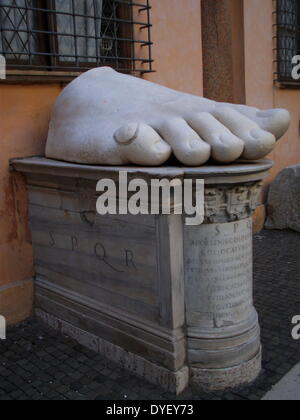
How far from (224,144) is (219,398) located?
1.44m

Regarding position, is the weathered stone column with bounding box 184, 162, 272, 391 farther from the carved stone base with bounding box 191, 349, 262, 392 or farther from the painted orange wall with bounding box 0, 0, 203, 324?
the painted orange wall with bounding box 0, 0, 203, 324

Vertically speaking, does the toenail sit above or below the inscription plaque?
above

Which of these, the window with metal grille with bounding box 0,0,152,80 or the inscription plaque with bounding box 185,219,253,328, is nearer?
the inscription plaque with bounding box 185,219,253,328

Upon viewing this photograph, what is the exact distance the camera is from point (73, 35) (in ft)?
12.8

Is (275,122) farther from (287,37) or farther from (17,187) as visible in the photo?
(287,37)

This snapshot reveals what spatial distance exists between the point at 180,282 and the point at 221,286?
0.24m

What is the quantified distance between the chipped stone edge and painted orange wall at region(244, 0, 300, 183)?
12.7ft

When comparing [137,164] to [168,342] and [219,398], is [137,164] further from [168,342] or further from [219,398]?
[219,398]

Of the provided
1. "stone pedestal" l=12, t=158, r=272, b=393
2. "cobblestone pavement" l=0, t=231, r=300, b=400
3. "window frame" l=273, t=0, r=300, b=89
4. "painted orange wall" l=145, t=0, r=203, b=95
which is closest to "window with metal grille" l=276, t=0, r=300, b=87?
"window frame" l=273, t=0, r=300, b=89

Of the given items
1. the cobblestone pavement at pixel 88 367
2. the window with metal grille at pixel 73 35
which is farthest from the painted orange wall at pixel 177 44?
the cobblestone pavement at pixel 88 367

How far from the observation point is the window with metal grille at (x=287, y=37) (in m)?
6.48

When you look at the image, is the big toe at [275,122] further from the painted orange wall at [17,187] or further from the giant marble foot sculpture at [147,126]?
the painted orange wall at [17,187]

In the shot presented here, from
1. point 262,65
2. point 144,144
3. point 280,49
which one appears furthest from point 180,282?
point 280,49

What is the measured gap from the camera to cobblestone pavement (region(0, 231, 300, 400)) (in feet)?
9.02
